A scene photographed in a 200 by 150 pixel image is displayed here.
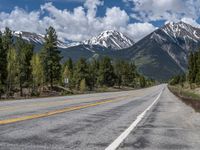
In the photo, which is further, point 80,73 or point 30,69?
point 80,73

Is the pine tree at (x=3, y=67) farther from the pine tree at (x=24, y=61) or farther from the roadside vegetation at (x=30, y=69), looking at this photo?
the pine tree at (x=24, y=61)

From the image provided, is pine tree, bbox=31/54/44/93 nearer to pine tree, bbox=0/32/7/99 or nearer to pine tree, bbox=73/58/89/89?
pine tree, bbox=0/32/7/99

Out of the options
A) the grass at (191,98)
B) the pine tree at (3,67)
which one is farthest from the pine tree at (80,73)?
the grass at (191,98)

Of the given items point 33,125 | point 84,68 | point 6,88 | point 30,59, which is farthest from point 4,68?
point 33,125

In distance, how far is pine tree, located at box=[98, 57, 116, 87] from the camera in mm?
146750

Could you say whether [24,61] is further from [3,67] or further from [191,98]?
[191,98]

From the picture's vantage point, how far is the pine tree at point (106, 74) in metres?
147

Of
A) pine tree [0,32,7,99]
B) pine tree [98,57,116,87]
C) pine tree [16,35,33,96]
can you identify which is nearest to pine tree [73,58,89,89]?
pine tree [98,57,116,87]

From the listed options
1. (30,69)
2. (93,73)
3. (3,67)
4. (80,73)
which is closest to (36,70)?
(30,69)

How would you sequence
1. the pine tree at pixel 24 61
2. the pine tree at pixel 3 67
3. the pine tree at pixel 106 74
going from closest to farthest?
the pine tree at pixel 3 67
the pine tree at pixel 24 61
the pine tree at pixel 106 74

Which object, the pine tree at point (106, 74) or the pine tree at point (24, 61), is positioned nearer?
the pine tree at point (24, 61)

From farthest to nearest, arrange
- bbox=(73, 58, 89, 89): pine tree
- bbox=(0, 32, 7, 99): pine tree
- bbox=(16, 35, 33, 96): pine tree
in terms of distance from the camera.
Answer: bbox=(73, 58, 89, 89): pine tree
bbox=(16, 35, 33, 96): pine tree
bbox=(0, 32, 7, 99): pine tree

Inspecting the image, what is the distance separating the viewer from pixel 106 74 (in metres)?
149

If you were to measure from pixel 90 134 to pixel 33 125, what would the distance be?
1988 millimetres
